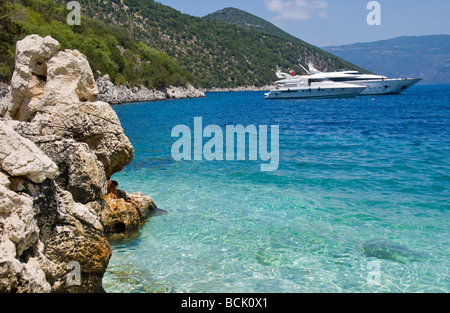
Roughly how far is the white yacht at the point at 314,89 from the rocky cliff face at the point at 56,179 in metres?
69.6

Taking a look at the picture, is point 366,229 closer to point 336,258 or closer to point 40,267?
point 336,258

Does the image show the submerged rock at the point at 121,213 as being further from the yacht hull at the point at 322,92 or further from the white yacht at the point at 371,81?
the white yacht at the point at 371,81

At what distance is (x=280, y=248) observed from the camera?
776 centimetres

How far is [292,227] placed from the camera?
8.95 metres

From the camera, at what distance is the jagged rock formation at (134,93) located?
64.6 metres

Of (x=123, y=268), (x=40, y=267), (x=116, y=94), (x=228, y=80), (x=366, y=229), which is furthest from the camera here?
(x=228, y=80)

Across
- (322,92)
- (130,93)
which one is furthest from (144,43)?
(322,92)

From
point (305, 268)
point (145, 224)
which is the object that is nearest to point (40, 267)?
point (305, 268)

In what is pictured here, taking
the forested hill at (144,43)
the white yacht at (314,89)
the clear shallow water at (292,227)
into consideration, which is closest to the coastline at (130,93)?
the forested hill at (144,43)

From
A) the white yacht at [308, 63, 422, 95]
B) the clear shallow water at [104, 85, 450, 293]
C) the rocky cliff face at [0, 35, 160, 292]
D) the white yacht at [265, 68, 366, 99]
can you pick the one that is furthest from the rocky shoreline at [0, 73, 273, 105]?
the white yacht at [308, 63, 422, 95]

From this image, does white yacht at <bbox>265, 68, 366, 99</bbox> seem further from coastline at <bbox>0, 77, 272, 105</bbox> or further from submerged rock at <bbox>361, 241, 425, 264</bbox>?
submerged rock at <bbox>361, 241, 425, 264</bbox>

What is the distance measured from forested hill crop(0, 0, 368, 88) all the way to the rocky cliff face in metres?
26.3

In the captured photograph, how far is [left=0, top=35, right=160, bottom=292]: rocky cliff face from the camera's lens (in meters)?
3.87

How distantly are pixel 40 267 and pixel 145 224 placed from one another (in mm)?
5082
